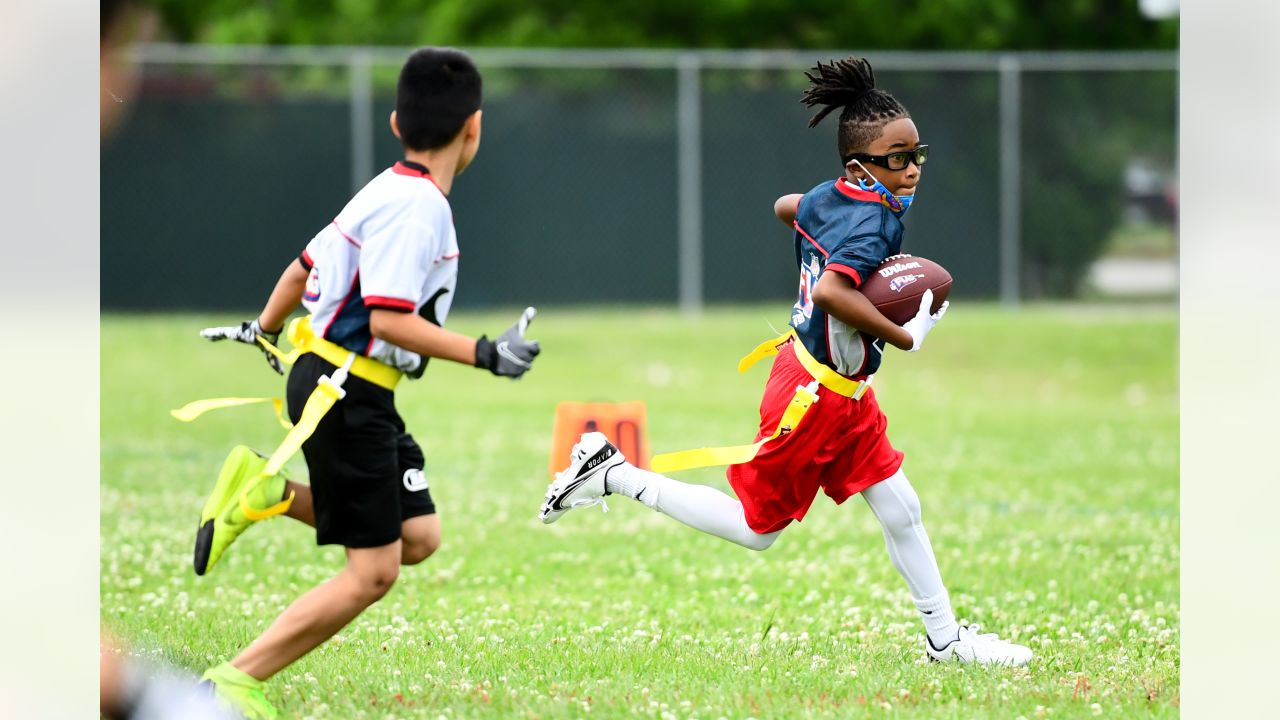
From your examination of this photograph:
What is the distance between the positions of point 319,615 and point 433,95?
1.47 m

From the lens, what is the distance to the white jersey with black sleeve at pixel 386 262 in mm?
4113

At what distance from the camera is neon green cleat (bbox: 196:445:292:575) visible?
14.4 feet

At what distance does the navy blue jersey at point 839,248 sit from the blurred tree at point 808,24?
16.1 meters

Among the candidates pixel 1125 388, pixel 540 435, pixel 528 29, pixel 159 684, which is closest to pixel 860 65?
pixel 159 684

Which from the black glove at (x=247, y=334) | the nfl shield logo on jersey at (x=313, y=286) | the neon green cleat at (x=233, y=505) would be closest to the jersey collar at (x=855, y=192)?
the nfl shield logo on jersey at (x=313, y=286)

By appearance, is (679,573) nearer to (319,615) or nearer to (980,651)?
(980,651)

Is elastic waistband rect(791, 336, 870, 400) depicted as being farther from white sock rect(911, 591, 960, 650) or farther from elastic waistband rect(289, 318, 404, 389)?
elastic waistband rect(289, 318, 404, 389)

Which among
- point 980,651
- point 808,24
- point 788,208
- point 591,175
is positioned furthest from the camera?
point 808,24

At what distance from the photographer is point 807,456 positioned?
16.6ft

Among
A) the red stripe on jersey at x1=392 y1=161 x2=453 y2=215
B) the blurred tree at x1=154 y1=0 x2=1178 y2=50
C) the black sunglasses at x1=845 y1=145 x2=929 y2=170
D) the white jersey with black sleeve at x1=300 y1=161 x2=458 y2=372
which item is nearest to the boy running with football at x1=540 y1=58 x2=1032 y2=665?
the black sunglasses at x1=845 y1=145 x2=929 y2=170

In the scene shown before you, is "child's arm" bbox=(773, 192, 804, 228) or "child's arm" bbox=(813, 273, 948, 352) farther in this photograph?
"child's arm" bbox=(773, 192, 804, 228)

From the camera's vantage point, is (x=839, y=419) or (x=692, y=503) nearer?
(x=839, y=419)

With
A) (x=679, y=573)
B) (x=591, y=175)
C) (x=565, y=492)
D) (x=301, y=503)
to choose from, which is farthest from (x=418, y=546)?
(x=591, y=175)

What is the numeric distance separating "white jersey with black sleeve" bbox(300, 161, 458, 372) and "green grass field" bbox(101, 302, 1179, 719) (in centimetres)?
110
